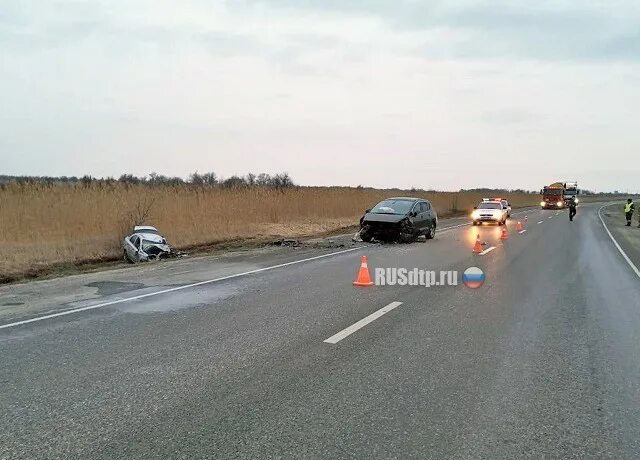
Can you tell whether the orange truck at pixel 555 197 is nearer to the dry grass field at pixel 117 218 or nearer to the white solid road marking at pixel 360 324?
the dry grass field at pixel 117 218

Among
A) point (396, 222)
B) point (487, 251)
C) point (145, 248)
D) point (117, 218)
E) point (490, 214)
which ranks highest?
point (117, 218)

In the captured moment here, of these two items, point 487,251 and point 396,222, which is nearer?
point 487,251

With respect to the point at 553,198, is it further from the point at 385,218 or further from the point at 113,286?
the point at 113,286

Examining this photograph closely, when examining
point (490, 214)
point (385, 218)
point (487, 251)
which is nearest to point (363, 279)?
point (487, 251)

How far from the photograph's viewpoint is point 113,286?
32.9 ft

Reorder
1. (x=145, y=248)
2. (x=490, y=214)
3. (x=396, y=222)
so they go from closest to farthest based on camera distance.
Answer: (x=145, y=248)
(x=396, y=222)
(x=490, y=214)

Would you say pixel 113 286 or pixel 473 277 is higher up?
pixel 113 286

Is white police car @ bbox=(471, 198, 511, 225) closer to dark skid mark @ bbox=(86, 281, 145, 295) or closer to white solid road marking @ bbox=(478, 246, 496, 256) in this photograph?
white solid road marking @ bbox=(478, 246, 496, 256)

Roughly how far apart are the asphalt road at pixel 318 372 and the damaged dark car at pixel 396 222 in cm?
981

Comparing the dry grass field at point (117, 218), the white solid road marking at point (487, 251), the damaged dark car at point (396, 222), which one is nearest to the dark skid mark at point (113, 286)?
the dry grass field at point (117, 218)

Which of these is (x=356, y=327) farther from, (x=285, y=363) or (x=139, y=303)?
(x=139, y=303)

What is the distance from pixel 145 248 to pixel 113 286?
21.8 feet

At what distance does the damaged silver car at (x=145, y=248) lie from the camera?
16359 mm

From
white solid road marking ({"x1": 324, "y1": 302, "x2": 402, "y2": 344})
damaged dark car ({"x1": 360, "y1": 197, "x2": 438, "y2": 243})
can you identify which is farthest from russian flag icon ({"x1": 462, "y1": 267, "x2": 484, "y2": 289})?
damaged dark car ({"x1": 360, "y1": 197, "x2": 438, "y2": 243})
